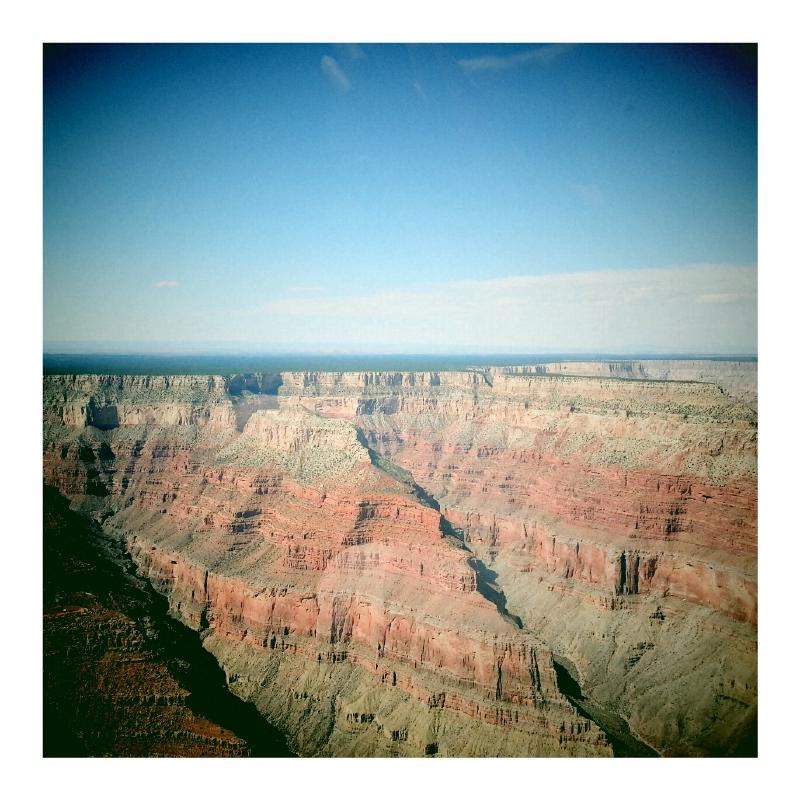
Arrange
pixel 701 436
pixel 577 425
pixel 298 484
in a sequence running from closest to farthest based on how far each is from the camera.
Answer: pixel 298 484 → pixel 701 436 → pixel 577 425

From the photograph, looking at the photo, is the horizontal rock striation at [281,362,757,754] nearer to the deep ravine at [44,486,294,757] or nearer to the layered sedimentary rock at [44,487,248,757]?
the deep ravine at [44,486,294,757]

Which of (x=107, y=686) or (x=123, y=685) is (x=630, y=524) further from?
(x=107, y=686)

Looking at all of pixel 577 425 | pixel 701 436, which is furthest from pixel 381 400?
pixel 701 436

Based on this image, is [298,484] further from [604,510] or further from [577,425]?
[577,425]

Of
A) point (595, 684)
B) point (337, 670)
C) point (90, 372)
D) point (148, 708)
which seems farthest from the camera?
point (90, 372)

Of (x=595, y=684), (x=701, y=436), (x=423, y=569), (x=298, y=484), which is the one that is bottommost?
(x=595, y=684)

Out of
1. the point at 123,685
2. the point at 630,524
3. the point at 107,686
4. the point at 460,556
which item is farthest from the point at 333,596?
the point at 630,524

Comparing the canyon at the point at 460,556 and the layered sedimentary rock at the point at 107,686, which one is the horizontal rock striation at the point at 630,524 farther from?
the layered sedimentary rock at the point at 107,686

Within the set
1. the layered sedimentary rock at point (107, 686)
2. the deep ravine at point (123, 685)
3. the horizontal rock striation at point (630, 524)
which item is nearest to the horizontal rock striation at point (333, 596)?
the deep ravine at point (123, 685)
